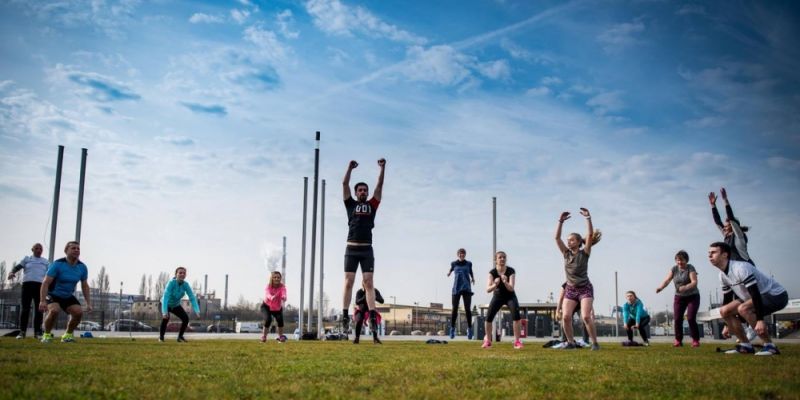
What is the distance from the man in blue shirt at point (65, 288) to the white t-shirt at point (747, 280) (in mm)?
10766

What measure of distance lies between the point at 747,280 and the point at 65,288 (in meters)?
11.3

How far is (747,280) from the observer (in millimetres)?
8250

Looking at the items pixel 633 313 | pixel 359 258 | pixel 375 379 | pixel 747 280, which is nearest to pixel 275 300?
pixel 359 258

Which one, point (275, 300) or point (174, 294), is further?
point (275, 300)

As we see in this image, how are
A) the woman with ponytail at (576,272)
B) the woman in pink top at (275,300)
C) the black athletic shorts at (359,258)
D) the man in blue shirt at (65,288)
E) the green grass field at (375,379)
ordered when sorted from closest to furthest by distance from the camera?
the green grass field at (375,379)
the woman with ponytail at (576,272)
the man in blue shirt at (65,288)
the black athletic shorts at (359,258)
the woman in pink top at (275,300)

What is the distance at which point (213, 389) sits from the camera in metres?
4.02

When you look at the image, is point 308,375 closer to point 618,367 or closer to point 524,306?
point 618,367

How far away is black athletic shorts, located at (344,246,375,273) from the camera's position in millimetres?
11484

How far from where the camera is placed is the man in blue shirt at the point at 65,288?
11.1m

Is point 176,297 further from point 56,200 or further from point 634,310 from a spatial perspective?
point 634,310

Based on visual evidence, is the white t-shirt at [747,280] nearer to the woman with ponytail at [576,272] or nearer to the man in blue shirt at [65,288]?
the woman with ponytail at [576,272]

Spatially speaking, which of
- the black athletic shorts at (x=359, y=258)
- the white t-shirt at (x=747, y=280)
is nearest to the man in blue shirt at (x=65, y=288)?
the black athletic shorts at (x=359, y=258)

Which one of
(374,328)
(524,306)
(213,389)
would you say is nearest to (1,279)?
(524,306)

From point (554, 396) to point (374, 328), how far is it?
8421mm
